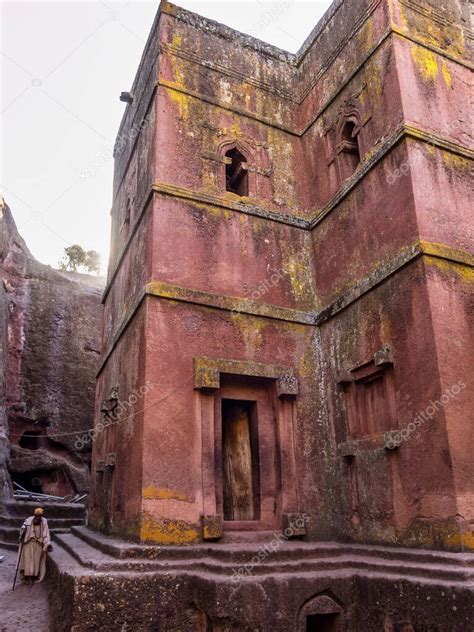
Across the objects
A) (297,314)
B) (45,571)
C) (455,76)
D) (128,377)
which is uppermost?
(455,76)

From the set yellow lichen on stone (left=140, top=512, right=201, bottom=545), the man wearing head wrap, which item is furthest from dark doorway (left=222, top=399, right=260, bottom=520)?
the man wearing head wrap

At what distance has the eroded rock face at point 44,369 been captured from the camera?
49.2 ft

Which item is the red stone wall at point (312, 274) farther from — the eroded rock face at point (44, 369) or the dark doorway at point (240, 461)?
the eroded rock face at point (44, 369)

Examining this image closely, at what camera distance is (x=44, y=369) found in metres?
16.5

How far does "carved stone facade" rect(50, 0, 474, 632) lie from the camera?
5.22m

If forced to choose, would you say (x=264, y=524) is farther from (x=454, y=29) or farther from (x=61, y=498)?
(x=61, y=498)

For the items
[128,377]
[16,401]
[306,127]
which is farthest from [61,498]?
[306,127]

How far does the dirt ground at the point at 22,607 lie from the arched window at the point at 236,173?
6.35 meters

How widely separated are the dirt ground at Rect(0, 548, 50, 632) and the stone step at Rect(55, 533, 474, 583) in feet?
2.60

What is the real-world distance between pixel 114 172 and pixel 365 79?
632 centimetres

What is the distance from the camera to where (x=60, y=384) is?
16.5 metres

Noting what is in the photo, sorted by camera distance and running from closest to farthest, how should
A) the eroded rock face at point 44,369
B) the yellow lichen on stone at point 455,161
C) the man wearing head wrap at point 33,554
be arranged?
the yellow lichen on stone at point 455,161
the man wearing head wrap at point 33,554
the eroded rock face at point 44,369

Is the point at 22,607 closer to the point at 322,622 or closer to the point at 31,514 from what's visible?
the point at 322,622

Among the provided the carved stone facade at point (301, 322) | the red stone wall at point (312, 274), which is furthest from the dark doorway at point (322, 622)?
the red stone wall at point (312, 274)
